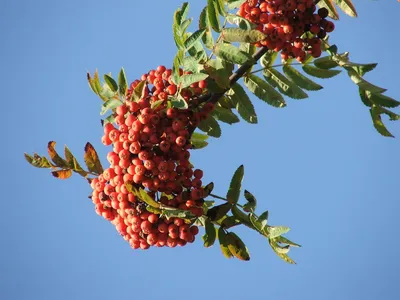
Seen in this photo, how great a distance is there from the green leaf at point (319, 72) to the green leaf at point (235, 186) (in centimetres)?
96

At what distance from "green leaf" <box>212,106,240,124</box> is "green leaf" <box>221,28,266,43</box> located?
82 cm

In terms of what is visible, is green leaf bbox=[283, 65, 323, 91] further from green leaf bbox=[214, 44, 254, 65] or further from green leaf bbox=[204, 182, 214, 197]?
green leaf bbox=[204, 182, 214, 197]

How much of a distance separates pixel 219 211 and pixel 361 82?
143 cm

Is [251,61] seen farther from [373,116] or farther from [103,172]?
[103,172]

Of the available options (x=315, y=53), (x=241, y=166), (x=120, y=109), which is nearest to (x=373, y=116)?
(x=315, y=53)

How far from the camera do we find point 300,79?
5.07m

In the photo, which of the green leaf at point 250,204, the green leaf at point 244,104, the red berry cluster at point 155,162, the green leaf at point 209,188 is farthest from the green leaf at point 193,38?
the green leaf at point 250,204

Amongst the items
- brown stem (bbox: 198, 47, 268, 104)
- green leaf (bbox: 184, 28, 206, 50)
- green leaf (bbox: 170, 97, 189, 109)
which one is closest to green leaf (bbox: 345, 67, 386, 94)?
brown stem (bbox: 198, 47, 268, 104)

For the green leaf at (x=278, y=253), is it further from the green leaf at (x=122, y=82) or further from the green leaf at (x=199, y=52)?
the green leaf at (x=122, y=82)

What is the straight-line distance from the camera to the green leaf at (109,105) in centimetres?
497

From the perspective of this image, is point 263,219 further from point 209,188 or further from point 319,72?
point 319,72

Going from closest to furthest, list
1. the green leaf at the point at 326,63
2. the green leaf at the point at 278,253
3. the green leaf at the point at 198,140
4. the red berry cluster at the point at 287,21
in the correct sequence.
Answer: the red berry cluster at the point at 287,21 → the green leaf at the point at 278,253 → the green leaf at the point at 326,63 → the green leaf at the point at 198,140

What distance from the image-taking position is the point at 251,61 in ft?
14.7

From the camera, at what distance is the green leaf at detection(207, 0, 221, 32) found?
449cm
